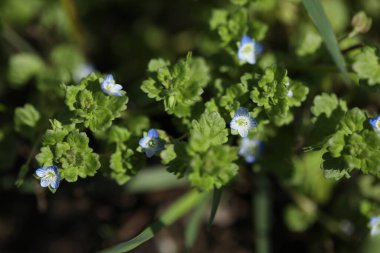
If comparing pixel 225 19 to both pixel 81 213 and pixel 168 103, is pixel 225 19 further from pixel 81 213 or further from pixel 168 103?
pixel 81 213

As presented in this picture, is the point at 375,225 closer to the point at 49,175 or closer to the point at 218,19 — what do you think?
the point at 218,19

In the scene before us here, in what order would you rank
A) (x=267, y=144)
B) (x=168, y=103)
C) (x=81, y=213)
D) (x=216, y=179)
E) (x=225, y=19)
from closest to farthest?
(x=216, y=179) < (x=168, y=103) < (x=225, y=19) < (x=267, y=144) < (x=81, y=213)

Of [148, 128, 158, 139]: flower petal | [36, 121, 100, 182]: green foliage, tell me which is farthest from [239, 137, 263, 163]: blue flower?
[36, 121, 100, 182]: green foliage

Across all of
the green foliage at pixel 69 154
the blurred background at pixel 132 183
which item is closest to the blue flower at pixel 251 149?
the blurred background at pixel 132 183

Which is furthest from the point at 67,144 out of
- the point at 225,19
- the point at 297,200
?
the point at 297,200

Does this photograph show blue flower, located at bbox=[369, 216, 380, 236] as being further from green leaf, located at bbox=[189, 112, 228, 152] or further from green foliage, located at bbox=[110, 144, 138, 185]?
green foliage, located at bbox=[110, 144, 138, 185]
